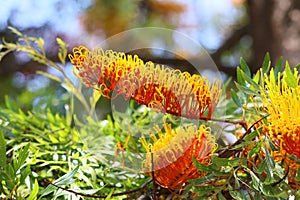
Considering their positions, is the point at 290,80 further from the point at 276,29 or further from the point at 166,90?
the point at 276,29

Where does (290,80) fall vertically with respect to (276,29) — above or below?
below

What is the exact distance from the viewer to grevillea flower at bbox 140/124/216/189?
0.87 ft

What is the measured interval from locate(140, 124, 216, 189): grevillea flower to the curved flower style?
35 mm

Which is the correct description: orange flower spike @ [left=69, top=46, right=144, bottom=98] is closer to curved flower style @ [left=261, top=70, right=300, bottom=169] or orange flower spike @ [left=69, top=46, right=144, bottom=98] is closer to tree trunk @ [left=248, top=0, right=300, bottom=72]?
curved flower style @ [left=261, top=70, right=300, bottom=169]

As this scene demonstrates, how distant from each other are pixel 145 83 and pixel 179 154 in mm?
41

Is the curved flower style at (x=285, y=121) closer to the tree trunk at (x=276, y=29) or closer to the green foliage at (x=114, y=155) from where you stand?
the green foliage at (x=114, y=155)

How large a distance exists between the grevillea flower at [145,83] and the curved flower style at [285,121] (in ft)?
0.12

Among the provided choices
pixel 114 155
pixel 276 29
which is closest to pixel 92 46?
pixel 276 29

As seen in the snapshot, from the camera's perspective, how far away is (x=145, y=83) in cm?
27

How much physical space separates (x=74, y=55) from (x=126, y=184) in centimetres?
10

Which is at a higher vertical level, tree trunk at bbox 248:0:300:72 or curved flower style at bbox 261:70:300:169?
tree trunk at bbox 248:0:300:72

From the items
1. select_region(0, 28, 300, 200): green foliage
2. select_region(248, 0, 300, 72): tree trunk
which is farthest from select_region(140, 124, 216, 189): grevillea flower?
select_region(248, 0, 300, 72): tree trunk

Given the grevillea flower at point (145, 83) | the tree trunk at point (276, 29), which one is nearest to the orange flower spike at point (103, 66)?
the grevillea flower at point (145, 83)

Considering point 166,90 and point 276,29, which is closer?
point 166,90
